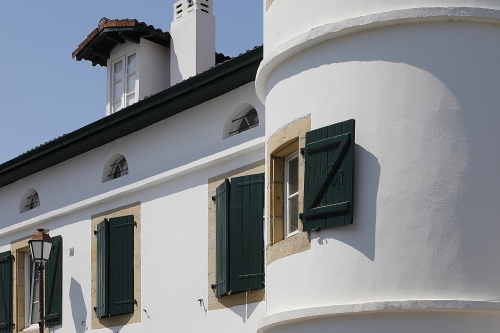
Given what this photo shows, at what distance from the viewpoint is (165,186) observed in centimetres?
1565

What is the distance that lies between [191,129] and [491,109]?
20.0 ft

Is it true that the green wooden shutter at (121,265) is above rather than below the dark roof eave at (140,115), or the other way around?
below

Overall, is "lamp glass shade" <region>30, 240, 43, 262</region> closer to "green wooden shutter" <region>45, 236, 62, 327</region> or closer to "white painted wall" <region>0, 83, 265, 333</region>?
"white painted wall" <region>0, 83, 265, 333</region>

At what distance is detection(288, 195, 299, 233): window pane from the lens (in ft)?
38.2

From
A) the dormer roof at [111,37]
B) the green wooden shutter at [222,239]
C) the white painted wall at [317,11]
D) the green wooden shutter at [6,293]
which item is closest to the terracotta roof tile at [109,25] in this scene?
the dormer roof at [111,37]

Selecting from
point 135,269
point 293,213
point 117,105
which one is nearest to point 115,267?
point 135,269

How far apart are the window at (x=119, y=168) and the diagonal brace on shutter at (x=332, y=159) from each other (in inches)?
262

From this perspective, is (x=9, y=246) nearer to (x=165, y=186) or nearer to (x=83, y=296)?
(x=83, y=296)

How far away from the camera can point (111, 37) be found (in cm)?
1903

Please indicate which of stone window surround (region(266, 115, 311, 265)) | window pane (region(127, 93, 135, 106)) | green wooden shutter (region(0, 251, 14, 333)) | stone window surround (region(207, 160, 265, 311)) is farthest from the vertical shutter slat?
green wooden shutter (region(0, 251, 14, 333))

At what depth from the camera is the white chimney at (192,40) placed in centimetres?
1814

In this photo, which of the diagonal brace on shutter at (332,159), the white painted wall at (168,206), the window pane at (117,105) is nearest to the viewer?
the diagonal brace on shutter at (332,159)

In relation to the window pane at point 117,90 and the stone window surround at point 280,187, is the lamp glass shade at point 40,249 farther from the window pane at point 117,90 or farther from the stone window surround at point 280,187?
the stone window surround at point 280,187

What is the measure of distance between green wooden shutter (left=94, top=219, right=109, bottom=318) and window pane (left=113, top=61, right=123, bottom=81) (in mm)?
3680
